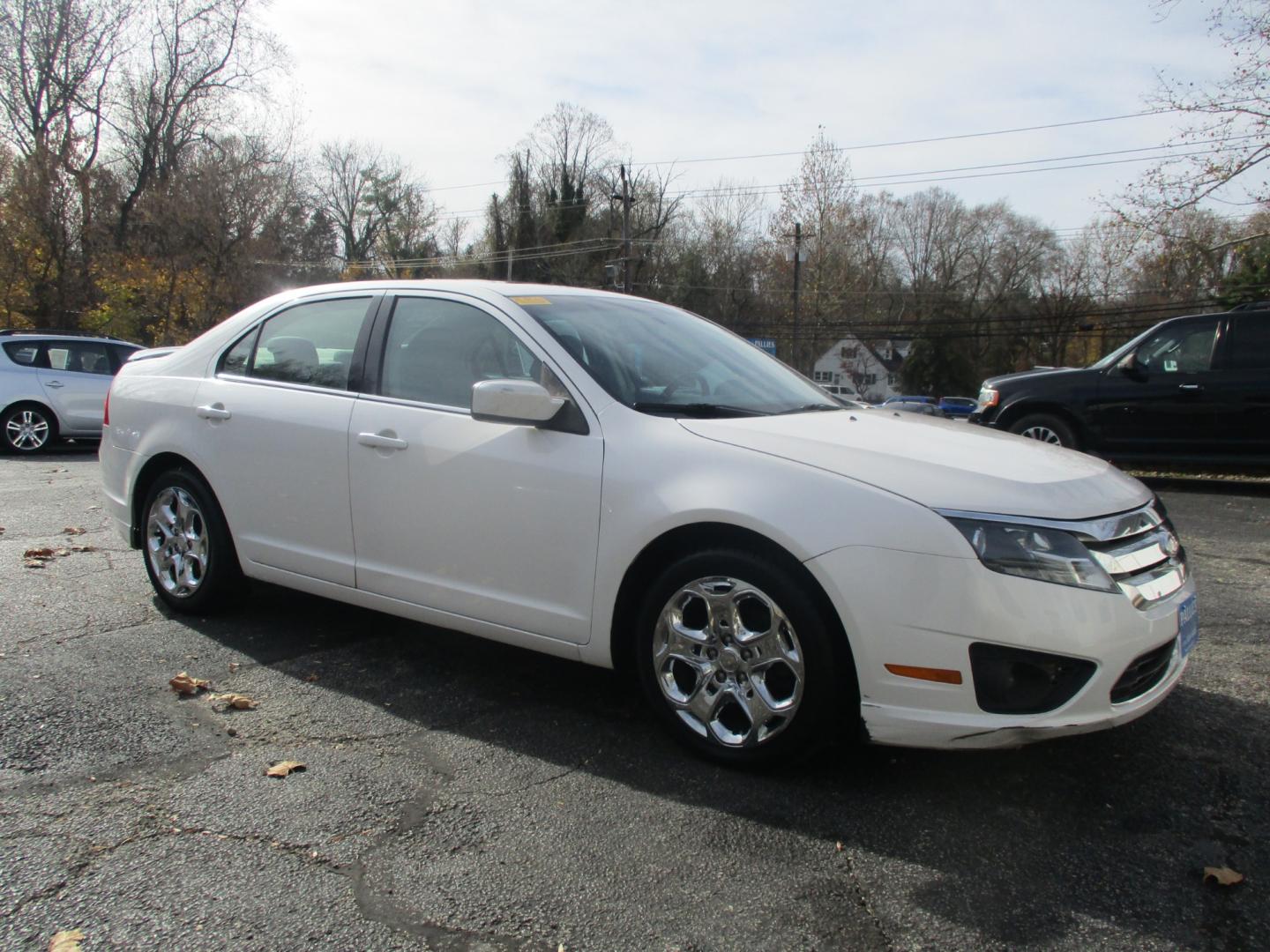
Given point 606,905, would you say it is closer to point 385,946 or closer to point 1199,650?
point 385,946

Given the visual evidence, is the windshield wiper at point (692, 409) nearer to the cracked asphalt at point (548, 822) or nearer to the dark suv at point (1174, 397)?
the cracked asphalt at point (548, 822)

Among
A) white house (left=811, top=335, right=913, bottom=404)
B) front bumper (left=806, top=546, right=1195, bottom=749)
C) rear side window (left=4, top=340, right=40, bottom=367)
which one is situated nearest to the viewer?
front bumper (left=806, top=546, right=1195, bottom=749)

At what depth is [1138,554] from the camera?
2.92 meters

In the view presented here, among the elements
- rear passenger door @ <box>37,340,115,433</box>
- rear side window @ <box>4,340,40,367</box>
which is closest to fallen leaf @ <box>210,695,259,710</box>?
rear passenger door @ <box>37,340,115,433</box>

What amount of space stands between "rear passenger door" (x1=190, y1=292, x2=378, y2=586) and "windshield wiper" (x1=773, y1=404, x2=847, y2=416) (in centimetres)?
177

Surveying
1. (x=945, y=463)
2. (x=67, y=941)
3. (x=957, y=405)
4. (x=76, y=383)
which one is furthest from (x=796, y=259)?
(x=67, y=941)

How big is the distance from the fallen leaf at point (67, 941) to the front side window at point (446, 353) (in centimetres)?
210

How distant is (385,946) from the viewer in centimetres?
219

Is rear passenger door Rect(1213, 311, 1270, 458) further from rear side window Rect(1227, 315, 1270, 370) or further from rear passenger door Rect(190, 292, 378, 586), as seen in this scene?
rear passenger door Rect(190, 292, 378, 586)

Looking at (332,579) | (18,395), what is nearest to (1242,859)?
(332,579)

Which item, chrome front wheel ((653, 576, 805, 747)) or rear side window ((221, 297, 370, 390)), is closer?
chrome front wheel ((653, 576, 805, 747))

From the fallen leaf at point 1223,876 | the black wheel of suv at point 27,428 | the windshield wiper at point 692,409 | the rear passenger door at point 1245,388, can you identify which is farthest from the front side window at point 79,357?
the fallen leaf at point 1223,876

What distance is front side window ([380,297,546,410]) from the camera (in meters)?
3.71

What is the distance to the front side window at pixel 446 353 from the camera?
3.71 m
